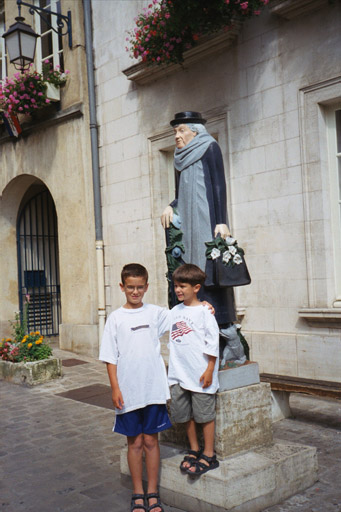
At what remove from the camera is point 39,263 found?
12141mm

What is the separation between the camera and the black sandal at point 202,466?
11.0 ft

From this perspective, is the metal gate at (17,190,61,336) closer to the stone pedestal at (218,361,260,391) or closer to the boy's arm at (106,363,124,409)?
the stone pedestal at (218,361,260,391)

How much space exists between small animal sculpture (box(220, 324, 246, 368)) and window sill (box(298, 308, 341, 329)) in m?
2.44

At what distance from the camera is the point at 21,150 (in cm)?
1076

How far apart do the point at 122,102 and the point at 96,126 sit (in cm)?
71

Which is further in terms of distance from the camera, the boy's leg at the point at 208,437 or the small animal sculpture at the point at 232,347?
the small animal sculpture at the point at 232,347

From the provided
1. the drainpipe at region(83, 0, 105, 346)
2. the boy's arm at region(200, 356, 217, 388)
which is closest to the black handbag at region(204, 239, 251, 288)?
the boy's arm at region(200, 356, 217, 388)

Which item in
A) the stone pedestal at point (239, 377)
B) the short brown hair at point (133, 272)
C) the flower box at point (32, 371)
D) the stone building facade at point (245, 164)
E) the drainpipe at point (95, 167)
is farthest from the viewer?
the drainpipe at point (95, 167)

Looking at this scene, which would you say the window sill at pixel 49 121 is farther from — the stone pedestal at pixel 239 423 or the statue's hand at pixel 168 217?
the stone pedestal at pixel 239 423

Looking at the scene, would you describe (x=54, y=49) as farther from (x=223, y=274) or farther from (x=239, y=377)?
(x=239, y=377)

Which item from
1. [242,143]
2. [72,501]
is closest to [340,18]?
[242,143]

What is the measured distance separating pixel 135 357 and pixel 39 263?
9.25 meters

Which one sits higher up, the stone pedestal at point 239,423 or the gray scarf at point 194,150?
the gray scarf at point 194,150

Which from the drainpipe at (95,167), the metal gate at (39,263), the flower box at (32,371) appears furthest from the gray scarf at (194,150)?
the metal gate at (39,263)
